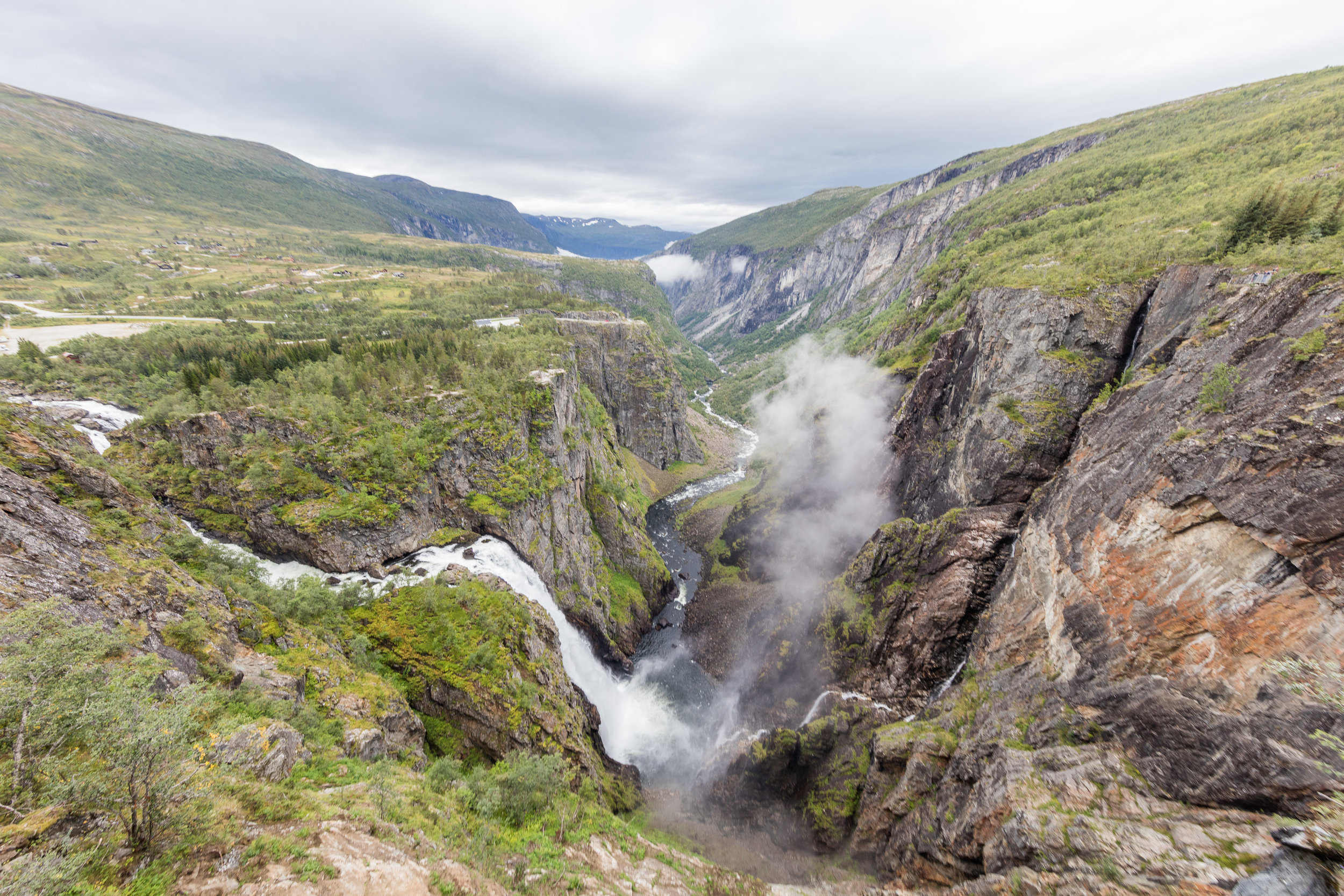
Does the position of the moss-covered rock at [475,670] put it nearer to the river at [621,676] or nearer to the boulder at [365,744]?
the river at [621,676]

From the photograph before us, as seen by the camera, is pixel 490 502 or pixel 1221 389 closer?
pixel 1221 389

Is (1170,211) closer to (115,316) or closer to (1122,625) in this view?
(1122,625)

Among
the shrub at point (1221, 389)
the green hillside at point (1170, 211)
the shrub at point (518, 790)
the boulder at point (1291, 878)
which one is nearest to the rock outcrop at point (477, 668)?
the shrub at point (518, 790)

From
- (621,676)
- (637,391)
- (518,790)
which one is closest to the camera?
(518,790)

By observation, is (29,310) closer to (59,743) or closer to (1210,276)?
(59,743)

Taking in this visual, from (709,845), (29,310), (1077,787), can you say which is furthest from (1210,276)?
(29,310)

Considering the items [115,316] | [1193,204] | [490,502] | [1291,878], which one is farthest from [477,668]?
[115,316]
